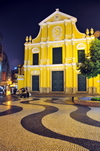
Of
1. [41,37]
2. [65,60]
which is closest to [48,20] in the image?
[41,37]

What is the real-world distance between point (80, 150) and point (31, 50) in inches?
1018

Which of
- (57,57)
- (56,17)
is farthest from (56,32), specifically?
(57,57)

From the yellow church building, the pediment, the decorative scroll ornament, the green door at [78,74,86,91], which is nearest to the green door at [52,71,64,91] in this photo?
the yellow church building

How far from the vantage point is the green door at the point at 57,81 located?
1005 inches

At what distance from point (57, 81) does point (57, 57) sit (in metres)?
4.68

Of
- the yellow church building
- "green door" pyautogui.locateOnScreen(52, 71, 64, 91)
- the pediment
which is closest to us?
the yellow church building

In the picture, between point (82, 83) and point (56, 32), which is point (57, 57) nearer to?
point (56, 32)

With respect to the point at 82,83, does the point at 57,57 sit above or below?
above

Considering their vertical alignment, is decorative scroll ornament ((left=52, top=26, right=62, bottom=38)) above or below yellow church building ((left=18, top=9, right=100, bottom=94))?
above

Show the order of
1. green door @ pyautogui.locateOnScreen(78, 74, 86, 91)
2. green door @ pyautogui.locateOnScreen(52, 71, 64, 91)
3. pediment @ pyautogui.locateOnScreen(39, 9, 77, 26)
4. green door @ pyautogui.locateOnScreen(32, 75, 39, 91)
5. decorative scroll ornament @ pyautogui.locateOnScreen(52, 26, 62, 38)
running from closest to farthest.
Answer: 1. green door @ pyautogui.locateOnScreen(78, 74, 86, 91)
2. green door @ pyautogui.locateOnScreen(52, 71, 64, 91)
3. pediment @ pyautogui.locateOnScreen(39, 9, 77, 26)
4. decorative scroll ornament @ pyautogui.locateOnScreen(52, 26, 62, 38)
5. green door @ pyautogui.locateOnScreen(32, 75, 39, 91)

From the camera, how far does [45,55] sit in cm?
2673

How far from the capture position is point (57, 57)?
26359mm

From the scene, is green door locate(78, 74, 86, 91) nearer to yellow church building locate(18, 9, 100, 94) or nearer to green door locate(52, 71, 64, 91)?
yellow church building locate(18, 9, 100, 94)

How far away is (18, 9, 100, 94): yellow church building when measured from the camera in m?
24.4
